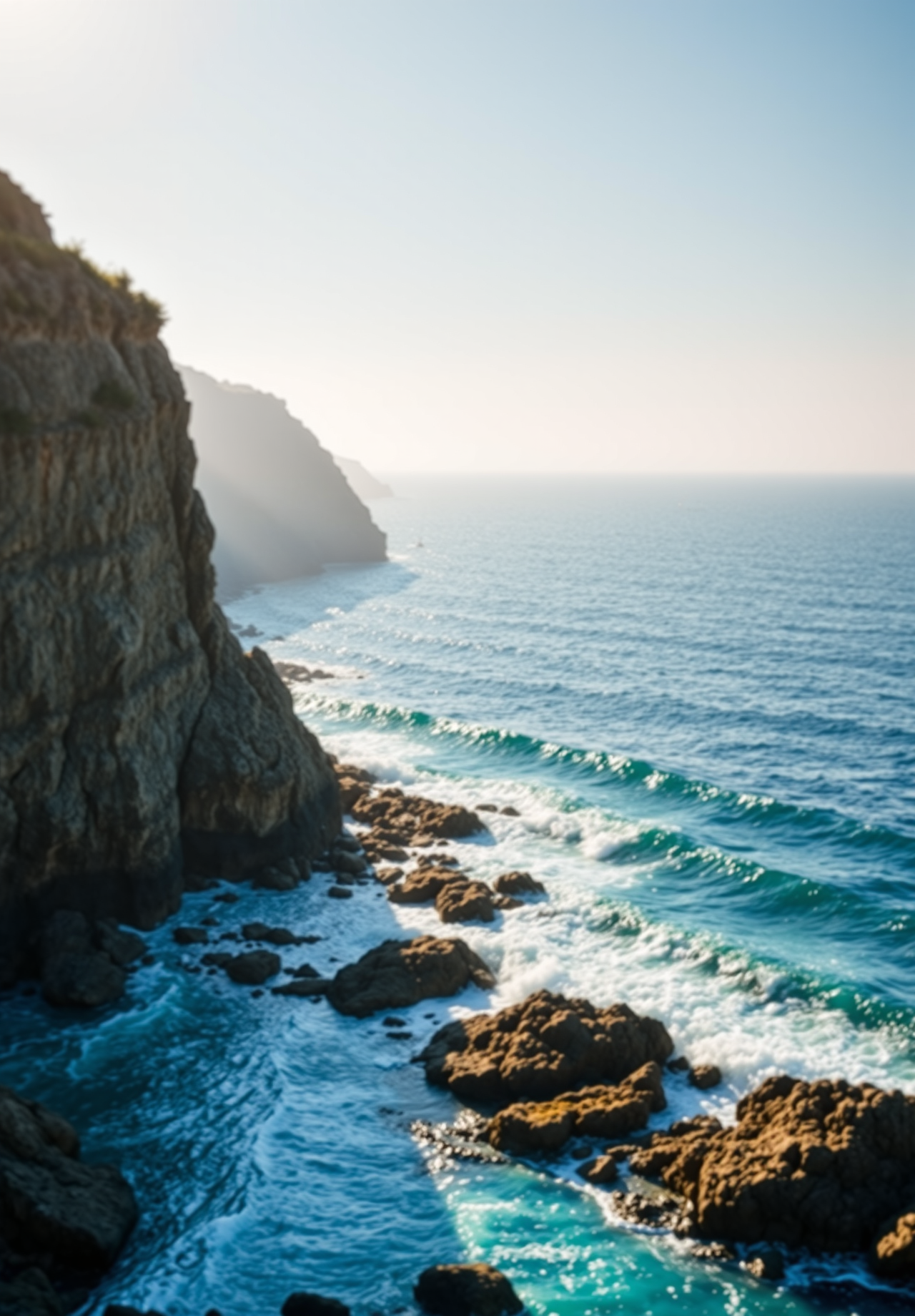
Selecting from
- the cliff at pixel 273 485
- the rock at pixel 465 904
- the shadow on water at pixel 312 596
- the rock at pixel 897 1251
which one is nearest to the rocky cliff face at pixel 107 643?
the rock at pixel 465 904

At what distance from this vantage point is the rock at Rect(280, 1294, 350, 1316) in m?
20.4

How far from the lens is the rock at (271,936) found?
36500 mm

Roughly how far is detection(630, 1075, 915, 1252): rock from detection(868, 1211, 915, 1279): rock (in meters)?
0.50

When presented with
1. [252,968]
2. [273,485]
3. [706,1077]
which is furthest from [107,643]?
[273,485]

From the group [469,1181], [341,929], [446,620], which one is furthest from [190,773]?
[446,620]

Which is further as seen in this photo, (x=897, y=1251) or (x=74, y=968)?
(x=74, y=968)

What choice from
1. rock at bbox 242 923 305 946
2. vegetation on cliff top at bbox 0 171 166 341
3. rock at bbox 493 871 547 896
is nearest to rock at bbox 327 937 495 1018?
rock at bbox 242 923 305 946

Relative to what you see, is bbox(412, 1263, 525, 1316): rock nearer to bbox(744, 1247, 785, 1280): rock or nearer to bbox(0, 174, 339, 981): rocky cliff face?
bbox(744, 1247, 785, 1280): rock

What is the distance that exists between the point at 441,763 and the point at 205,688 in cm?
2028

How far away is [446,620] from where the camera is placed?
10312 cm

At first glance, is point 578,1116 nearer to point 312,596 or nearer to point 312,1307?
point 312,1307

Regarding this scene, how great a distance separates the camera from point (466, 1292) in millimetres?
20766

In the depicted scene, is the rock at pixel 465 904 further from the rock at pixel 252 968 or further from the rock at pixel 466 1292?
the rock at pixel 466 1292

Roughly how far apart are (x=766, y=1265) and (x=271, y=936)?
62.8ft
